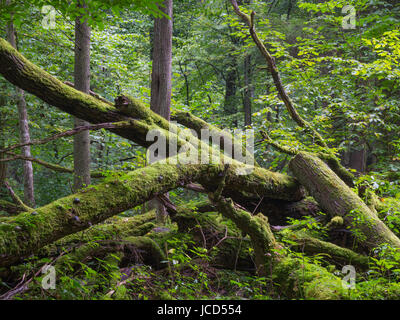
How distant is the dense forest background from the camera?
3.68 m

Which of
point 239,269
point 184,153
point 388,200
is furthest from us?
point 388,200

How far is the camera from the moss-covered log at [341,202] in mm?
4562

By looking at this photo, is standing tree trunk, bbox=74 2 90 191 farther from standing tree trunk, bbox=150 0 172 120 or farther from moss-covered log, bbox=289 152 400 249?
moss-covered log, bbox=289 152 400 249

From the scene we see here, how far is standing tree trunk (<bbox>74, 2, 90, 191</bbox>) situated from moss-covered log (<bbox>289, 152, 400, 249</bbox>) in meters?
3.80

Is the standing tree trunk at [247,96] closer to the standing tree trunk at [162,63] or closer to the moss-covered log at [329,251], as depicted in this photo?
the standing tree trunk at [162,63]

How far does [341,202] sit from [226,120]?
8122 mm

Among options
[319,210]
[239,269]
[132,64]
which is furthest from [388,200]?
[132,64]

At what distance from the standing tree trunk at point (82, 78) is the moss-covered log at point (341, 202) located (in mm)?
3796

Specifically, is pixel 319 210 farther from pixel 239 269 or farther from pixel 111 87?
pixel 111 87

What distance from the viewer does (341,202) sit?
201 inches

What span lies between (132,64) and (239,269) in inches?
422

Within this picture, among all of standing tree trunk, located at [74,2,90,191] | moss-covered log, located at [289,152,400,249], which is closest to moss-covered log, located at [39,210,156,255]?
standing tree trunk, located at [74,2,90,191]

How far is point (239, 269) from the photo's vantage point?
16.5 feet

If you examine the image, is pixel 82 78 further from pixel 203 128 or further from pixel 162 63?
pixel 203 128
